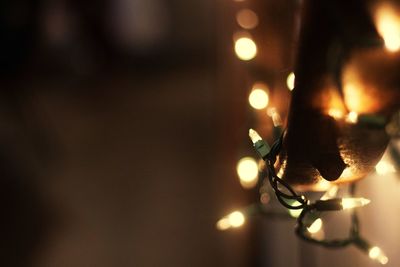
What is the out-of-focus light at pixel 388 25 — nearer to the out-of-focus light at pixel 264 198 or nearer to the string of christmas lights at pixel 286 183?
the string of christmas lights at pixel 286 183

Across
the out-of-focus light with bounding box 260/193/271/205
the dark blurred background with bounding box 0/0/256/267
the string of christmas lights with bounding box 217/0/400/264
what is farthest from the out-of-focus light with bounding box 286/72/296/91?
the dark blurred background with bounding box 0/0/256/267

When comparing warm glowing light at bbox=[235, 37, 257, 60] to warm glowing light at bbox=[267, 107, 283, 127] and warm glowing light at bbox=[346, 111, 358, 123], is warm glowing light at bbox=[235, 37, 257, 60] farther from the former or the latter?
warm glowing light at bbox=[346, 111, 358, 123]

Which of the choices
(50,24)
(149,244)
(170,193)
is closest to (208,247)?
(149,244)

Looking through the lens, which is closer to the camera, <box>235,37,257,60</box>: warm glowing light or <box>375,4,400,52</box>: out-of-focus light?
<box>375,4,400,52</box>: out-of-focus light

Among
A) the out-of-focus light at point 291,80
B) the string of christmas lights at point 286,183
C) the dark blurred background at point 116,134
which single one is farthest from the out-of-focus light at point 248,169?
the dark blurred background at point 116,134

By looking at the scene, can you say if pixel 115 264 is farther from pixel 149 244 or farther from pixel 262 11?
pixel 262 11

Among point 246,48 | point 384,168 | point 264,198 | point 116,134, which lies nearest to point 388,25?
point 384,168

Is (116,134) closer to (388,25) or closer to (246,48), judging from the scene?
(246,48)
